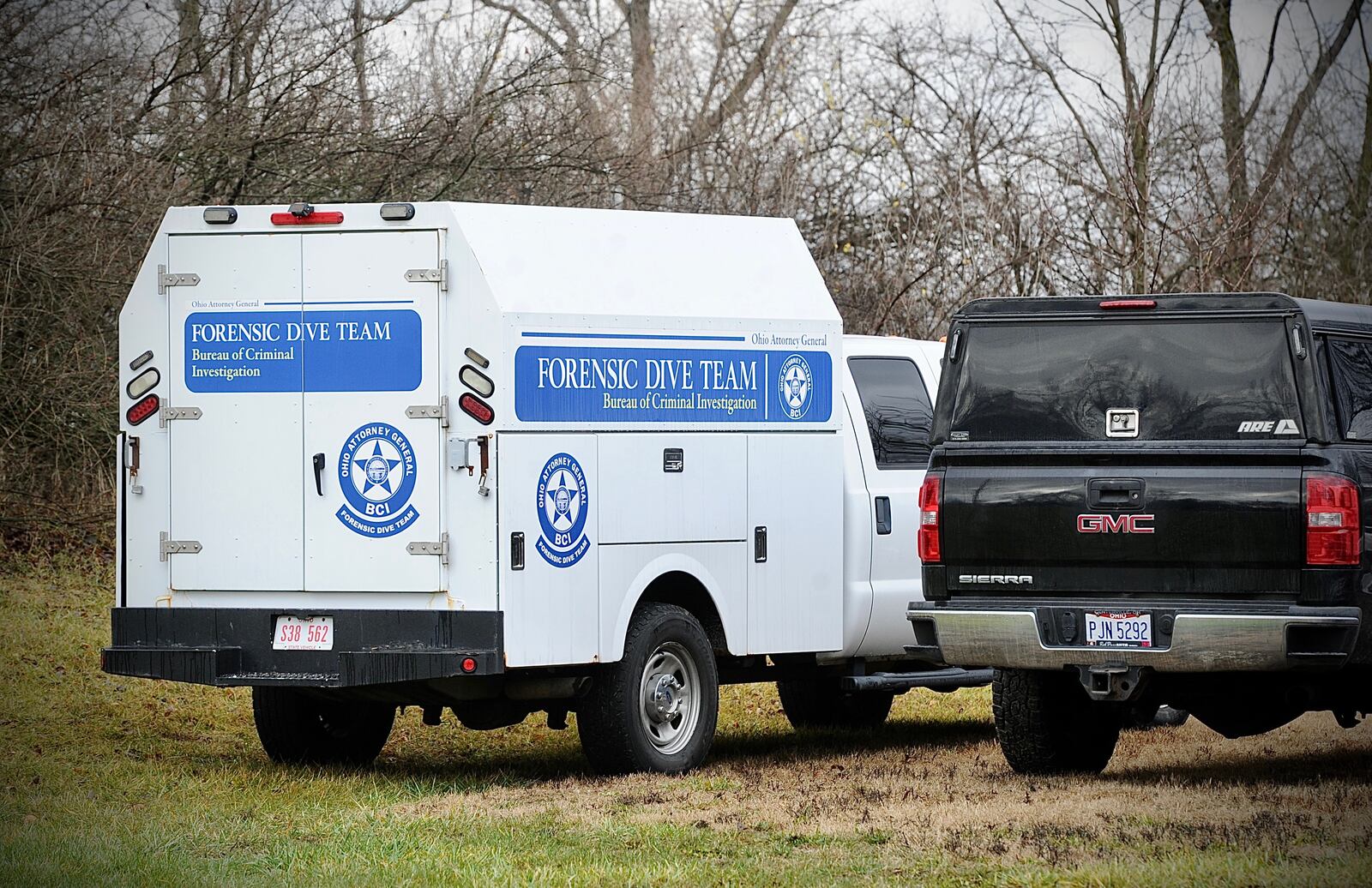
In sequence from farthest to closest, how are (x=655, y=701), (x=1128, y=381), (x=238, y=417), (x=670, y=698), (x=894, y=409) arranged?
(x=894, y=409)
(x=670, y=698)
(x=655, y=701)
(x=238, y=417)
(x=1128, y=381)

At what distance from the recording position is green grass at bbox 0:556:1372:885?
7141mm

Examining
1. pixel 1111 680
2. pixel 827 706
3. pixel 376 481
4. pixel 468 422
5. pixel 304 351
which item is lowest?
pixel 827 706

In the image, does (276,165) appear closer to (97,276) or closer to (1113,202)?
(97,276)

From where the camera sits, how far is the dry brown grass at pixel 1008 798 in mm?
7609

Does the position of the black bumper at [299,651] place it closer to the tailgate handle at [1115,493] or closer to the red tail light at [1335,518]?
the tailgate handle at [1115,493]

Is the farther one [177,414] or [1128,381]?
[177,414]

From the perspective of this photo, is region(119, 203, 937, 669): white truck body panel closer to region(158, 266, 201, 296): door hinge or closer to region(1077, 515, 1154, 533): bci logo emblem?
region(158, 266, 201, 296): door hinge

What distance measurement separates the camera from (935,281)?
71.6ft

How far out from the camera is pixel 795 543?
10555 mm

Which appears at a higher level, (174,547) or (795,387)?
(795,387)

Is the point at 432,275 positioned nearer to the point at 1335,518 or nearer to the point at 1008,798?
the point at 1008,798

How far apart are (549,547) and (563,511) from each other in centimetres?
19

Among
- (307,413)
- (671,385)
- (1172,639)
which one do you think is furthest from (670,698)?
(1172,639)

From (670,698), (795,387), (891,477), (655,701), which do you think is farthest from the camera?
(891,477)
